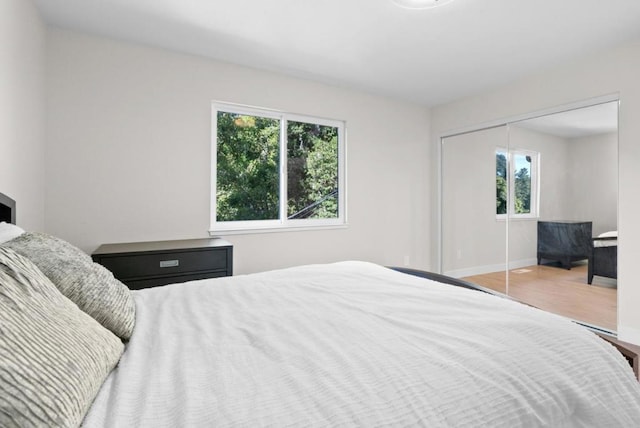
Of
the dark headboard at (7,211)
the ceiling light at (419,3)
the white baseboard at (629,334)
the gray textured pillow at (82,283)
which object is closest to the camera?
the gray textured pillow at (82,283)

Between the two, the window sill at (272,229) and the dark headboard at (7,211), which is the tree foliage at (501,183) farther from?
the dark headboard at (7,211)

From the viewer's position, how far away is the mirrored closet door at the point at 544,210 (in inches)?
120

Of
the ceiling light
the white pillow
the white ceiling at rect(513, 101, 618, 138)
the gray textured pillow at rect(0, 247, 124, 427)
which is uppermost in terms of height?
the ceiling light

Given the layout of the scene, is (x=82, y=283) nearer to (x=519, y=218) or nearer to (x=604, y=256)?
(x=604, y=256)

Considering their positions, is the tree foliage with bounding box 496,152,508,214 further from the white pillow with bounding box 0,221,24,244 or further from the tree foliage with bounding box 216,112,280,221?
the white pillow with bounding box 0,221,24,244

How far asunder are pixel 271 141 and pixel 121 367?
3050 millimetres

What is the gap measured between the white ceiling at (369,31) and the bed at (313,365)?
6.61ft

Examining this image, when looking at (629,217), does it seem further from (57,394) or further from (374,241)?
(57,394)

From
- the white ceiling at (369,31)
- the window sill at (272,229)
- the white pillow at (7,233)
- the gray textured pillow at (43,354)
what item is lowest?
the gray textured pillow at (43,354)

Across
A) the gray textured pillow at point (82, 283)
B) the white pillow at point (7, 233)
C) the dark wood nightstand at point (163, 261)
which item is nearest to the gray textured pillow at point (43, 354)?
the gray textured pillow at point (82, 283)

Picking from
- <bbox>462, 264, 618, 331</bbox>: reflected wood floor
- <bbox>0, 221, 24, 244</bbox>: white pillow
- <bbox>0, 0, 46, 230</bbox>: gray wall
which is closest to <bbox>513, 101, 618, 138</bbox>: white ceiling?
<bbox>462, 264, 618, 331</bbox>: reflected wood floor

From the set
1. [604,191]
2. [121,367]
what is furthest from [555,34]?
[121,367]

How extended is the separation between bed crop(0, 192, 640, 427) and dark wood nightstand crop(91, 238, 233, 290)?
1234 mm

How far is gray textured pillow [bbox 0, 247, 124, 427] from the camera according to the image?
0.51m
